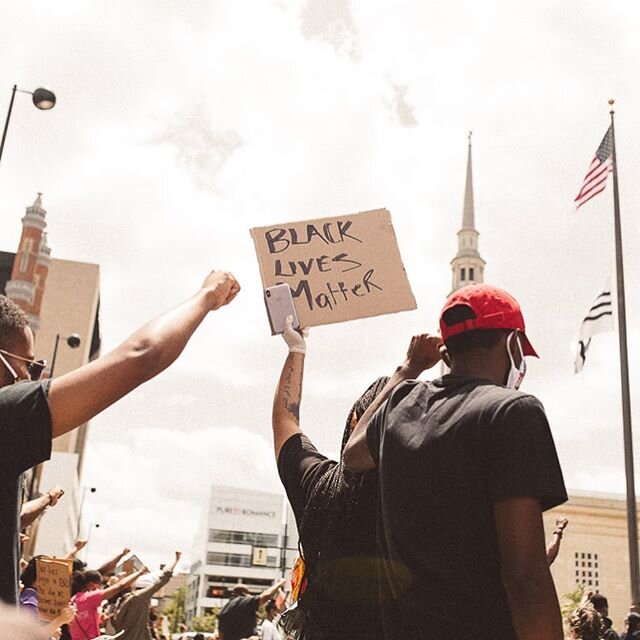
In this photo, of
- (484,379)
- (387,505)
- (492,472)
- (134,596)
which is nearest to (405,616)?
(387,505)

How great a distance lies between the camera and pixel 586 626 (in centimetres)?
663

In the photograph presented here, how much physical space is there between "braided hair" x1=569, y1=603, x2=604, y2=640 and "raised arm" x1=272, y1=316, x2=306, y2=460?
4347mm

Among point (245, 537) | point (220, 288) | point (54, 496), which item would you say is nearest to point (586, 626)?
point (54, 496)

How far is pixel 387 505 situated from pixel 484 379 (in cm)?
44

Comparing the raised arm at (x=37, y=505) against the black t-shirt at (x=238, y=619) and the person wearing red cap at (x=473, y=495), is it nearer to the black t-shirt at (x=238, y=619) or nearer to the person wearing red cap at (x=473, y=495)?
the person wearing red cap at (x=473, y=495)

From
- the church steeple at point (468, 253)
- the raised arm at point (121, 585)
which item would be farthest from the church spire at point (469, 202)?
the raised arm at point (121, 585)

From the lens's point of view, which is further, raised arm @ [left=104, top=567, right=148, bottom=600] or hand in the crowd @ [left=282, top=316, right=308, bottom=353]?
raised arm @ [left=104, top=567, right=148, bottom=600]

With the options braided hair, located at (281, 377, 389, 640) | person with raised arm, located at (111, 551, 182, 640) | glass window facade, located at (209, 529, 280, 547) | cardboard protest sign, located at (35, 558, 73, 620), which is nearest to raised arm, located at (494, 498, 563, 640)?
braided hair, located at (281, 377, 389, 640)

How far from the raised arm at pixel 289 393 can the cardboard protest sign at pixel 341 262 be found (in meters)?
0.24

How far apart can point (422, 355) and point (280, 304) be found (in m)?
0.92

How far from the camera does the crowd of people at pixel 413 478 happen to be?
6.70 ft

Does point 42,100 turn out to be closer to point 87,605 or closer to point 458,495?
point 87,605

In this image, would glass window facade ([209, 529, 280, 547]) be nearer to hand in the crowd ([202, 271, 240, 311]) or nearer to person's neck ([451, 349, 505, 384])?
hand in the crowd ([202, 271, 240, 311])

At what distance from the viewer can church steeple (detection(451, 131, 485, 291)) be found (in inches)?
4670
